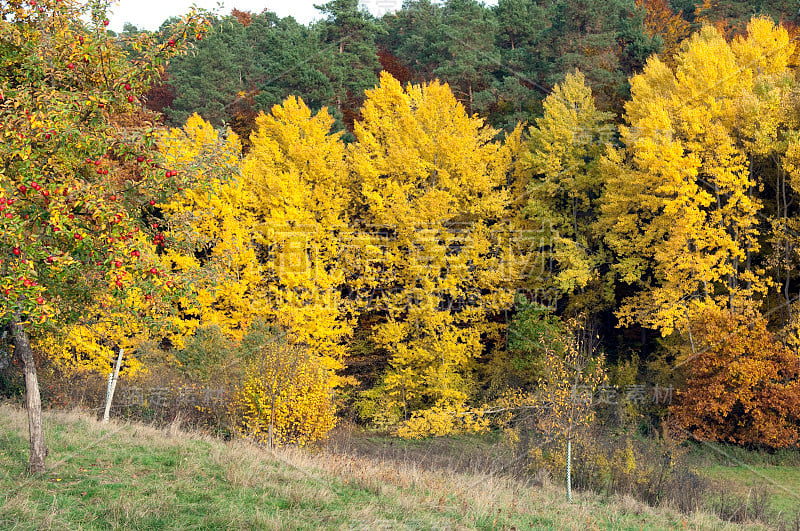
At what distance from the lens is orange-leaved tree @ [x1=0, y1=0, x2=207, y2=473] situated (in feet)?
21.6

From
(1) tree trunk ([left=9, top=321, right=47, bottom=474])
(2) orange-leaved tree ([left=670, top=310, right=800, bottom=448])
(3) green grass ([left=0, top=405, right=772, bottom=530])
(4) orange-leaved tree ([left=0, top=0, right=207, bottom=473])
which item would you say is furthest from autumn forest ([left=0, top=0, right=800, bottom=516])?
(1) tree trunk ([left=9, top=321, right=47, bottom=474])

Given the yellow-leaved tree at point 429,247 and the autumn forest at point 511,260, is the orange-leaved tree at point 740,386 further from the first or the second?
the yellow-leaved tree at point 429,247

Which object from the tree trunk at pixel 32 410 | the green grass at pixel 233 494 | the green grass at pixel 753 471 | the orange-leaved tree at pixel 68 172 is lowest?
the green grass at pixel 753 471

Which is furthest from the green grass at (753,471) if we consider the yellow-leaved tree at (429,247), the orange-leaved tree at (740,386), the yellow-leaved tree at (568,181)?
the yellow-leaved tree at (429,247)

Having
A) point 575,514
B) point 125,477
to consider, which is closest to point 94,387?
point 125,477

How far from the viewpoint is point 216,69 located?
34.7 meters

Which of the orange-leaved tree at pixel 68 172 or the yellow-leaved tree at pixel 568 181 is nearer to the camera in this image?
→ the orange-leaved tree at pixel 68 172

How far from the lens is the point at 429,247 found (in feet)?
82.3

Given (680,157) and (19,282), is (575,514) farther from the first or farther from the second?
(680,157)

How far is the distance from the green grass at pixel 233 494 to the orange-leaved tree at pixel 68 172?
1.13 meters

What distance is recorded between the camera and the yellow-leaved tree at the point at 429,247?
24.9 meters

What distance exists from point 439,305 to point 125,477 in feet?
64.8

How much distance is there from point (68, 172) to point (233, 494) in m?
4.38

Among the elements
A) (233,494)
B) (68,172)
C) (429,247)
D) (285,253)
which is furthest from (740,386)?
(68,172)
